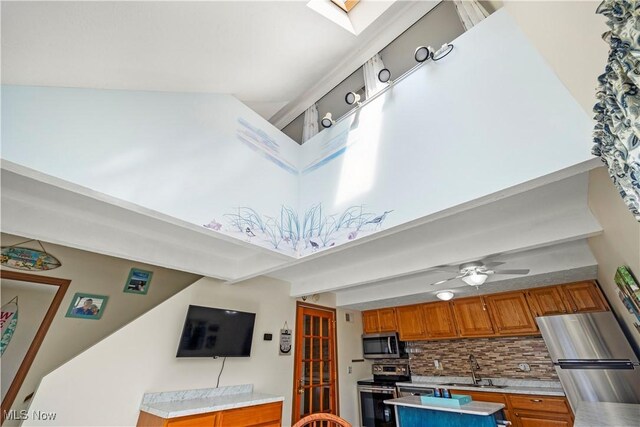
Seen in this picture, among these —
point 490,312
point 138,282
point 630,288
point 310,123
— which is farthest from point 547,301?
point 138,282

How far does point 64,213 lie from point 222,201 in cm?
137

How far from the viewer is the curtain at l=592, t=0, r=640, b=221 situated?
68 centimetres

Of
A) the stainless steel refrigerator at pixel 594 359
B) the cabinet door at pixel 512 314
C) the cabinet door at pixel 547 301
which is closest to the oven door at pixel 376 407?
the cabinet door at pixel 512 314

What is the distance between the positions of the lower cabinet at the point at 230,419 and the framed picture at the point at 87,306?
1186 mm

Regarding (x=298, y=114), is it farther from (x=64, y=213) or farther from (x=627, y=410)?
(x=627, y=410)

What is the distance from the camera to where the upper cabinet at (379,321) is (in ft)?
16.8

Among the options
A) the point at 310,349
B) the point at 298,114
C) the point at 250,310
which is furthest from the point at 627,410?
the point at 298,114

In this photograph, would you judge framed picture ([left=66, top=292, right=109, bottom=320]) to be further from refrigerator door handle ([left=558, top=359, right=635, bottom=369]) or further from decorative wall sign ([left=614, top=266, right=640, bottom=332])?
refrigerator door handle ([left=558, top=359, right=635, bottom=369])

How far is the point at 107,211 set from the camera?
234 cm

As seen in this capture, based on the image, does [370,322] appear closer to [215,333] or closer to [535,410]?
[535,410]

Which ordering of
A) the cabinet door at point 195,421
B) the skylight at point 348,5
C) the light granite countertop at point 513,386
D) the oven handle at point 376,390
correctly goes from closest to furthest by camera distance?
the cabinet door at point 195,421 < the skylight at point 348,5 < the light granite countertop at point 513,386 < the oven handle at point 376,390

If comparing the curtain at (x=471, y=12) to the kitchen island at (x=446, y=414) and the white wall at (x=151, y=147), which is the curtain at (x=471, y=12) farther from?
the kitchen island at (x=446, y=414)

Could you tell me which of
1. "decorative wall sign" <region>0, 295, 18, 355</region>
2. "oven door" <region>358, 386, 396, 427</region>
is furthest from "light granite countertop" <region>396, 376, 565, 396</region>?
"decorative wall sign" <region>0, 295, 18, 355</region>

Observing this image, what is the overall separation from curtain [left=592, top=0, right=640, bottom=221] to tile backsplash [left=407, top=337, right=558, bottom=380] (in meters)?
4.23
